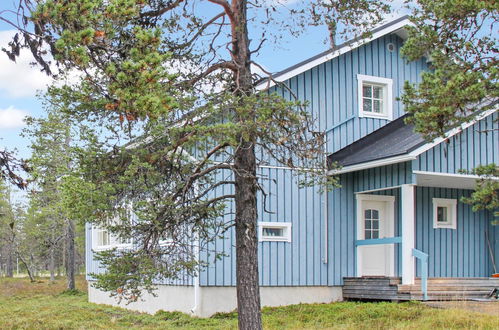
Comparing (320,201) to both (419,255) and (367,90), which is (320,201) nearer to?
(419,255)

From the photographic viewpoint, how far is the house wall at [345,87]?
52.1 ft

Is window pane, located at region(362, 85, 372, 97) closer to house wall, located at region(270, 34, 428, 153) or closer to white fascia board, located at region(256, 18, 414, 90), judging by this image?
house wall, located at region(270, 34, 428, 153)

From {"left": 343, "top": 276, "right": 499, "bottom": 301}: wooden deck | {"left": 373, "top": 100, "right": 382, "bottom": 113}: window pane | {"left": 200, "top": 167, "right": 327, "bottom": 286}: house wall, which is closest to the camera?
{"left": 343, "top": 276, "right": 499, "bottom": 301}: wooden deck

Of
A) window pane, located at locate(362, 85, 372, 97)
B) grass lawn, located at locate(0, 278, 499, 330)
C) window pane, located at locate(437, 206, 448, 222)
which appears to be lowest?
grass lawn, located at locate(0, 278, 499, 330)

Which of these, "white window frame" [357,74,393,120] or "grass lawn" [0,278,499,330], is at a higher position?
"white window frame" [357,74,393,120]

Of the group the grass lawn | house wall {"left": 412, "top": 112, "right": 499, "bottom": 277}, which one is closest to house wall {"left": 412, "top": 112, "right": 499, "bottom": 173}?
house wall {"left": 412, "top": 112, "right": 499, "bottom": 277}

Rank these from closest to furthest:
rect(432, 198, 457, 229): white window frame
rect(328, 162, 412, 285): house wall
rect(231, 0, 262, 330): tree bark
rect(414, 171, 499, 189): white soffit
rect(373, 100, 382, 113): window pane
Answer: rect(231, 0, 262, 330): tree bark, rect(414, 171, 499, 189): white soffit, rect(328, 162, 412, 285): house wall, rect(432, 198, 457, 229): white window frame, rect(373, 100, 382, 113): window pane

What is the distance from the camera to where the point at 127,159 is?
31.2 feet

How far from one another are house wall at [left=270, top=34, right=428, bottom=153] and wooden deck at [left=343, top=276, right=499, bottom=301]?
10.4 feet

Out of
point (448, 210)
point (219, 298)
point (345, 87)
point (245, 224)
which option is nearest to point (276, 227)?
point (219, 298)

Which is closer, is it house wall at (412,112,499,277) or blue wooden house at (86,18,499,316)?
blue wooden house at (86,18,499,316)

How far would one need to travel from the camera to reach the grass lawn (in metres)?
11.7

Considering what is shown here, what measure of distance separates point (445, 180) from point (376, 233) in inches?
80.8

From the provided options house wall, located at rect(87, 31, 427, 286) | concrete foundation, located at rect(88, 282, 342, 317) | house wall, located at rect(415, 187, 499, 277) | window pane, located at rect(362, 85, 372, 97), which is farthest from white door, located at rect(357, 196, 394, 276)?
window pane, located at rect(362, 85, 372, 97)
